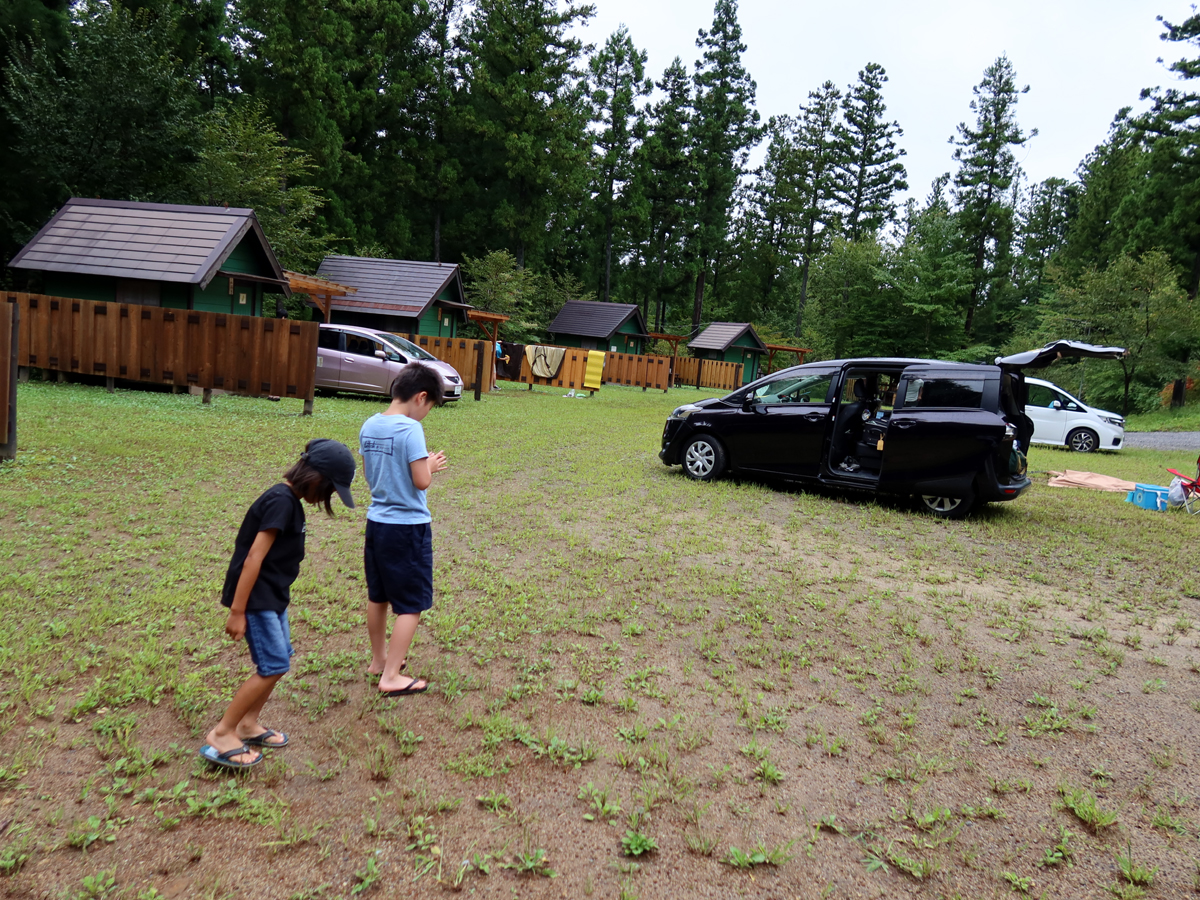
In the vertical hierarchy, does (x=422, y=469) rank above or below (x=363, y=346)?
below

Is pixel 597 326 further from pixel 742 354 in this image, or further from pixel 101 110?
pixel 101 110

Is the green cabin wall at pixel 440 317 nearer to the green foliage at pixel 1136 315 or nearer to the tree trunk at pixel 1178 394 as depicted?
the green foliage at pixel 1136 315

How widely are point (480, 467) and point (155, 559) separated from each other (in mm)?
5023

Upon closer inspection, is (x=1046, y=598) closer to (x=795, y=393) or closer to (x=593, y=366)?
(x=795, y=393)

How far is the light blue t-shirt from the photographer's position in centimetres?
350

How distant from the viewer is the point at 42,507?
6.33m

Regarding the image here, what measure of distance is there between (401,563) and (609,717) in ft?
4.00

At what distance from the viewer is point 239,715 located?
9.71 ft

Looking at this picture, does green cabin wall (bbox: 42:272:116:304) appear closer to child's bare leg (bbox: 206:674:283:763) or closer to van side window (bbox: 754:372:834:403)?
van side window (bbox: 754:372:834:403)

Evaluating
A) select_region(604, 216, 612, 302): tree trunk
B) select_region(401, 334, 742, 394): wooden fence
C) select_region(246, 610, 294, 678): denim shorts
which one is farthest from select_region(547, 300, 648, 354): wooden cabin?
select_region(246, 610, 294, 678): denim shorts

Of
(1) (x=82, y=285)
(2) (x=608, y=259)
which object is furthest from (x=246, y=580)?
(2) (x=608, y=259)

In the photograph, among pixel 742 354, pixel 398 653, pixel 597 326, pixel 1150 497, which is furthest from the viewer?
pixel 742 354

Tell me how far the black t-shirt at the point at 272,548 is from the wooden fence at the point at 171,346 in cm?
1171

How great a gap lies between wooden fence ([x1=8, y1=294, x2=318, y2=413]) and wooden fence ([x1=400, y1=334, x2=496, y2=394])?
24.6 feet
